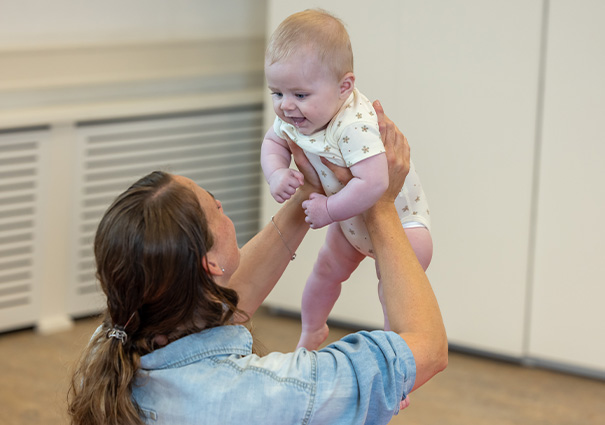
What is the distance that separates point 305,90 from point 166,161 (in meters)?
2.30

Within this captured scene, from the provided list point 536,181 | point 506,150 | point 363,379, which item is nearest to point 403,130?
point 506,150

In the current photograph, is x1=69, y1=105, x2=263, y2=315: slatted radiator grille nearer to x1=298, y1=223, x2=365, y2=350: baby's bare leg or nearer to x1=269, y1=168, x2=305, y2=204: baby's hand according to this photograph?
x1=298, y1=223, x2=365, y2=350: baby's bare leg

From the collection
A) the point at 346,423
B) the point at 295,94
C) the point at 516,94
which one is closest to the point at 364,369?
the point at 346,423

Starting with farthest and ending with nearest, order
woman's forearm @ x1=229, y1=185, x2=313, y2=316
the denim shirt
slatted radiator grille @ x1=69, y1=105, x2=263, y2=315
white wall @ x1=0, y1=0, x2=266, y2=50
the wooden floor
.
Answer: slatted radiator grille @ x1=69, y1=105, x2=263, y2=315 < white wall @ x1=0, y1=0, x2=266, y2=50 < the wooden floor < woman's forearm @ x1=229, y1=185, x2=313, y2=316 < the denim shirt


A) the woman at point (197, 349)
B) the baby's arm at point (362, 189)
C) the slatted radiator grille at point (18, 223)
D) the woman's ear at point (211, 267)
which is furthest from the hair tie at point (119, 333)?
the slatted radiator grille at point (18, 223)

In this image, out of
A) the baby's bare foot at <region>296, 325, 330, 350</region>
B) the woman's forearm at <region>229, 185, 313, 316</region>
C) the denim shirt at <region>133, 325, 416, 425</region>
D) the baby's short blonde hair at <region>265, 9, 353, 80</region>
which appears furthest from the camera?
the baby's bare foot at <region>296, 325, 330, 350</region>

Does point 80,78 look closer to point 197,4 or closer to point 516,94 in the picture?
A: point 197,4

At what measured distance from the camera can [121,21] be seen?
341 centimetres

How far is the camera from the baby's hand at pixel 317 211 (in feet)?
4.42

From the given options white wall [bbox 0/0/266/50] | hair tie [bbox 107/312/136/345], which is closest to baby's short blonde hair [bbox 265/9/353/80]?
hair tie [bbox 107/312/136/345]

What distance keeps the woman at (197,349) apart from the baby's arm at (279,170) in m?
0.19

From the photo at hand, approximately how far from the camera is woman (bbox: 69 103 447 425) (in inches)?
43.8

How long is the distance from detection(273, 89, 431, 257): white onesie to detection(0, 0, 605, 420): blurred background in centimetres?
151

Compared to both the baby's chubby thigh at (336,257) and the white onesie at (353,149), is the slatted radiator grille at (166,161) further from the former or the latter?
the white onesie at (353,149)
